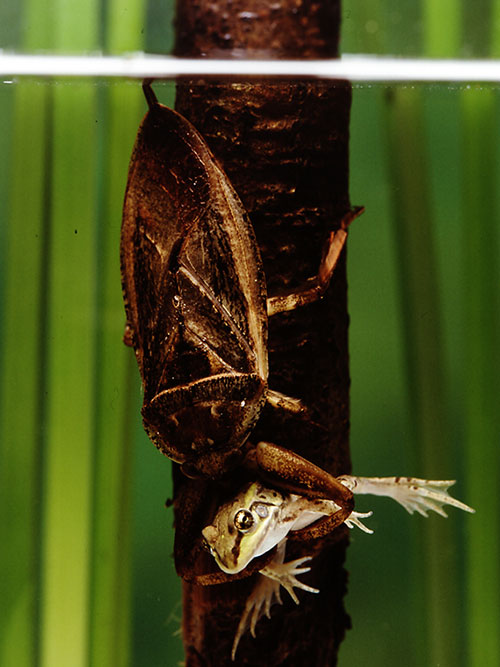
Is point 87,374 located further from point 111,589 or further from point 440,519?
point 440,519

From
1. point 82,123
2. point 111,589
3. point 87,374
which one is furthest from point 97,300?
point 111,589

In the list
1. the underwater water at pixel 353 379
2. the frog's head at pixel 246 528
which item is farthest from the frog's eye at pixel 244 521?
the underwater water at pixel 353 379

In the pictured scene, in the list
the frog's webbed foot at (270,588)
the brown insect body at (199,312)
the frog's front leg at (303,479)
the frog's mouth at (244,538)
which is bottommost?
the frog's webbed foot at (270,588)

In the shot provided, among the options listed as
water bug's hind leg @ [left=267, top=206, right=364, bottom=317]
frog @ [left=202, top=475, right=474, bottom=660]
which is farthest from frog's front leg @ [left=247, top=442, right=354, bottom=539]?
water bug's hind leg @ [left=267, top=206, right=364, bottom=317]

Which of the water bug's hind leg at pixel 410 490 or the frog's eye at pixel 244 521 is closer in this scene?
the frog's eye at pixel 244 521

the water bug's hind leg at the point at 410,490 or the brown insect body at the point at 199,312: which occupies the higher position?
the brown insect body at the point at 199,312

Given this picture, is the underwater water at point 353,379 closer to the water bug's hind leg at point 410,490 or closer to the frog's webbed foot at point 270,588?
the water bug's hind leg at point 410,490
